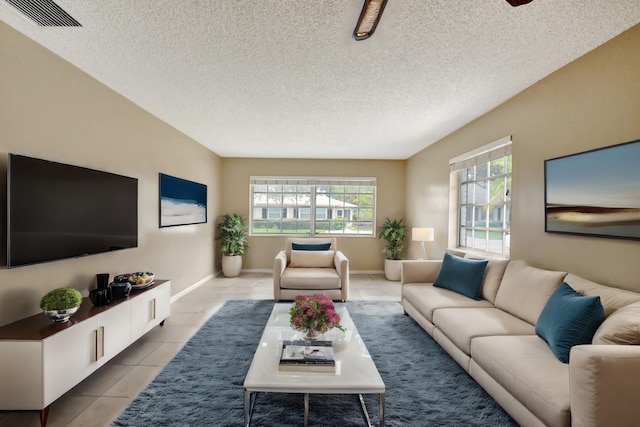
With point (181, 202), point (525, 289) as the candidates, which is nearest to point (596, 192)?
point (525, 289)

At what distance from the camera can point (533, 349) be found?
1.94 metres

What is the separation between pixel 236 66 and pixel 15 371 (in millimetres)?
2523

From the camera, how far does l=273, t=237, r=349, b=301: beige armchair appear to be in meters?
4.25

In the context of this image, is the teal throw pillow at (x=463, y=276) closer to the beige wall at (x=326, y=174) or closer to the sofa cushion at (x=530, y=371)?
the sofa cushion at (x=530, y=371)

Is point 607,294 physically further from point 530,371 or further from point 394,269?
point 394,269

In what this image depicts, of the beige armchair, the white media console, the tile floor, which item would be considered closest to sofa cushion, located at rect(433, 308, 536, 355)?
the beige armchair

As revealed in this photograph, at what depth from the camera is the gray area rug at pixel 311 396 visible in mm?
1882

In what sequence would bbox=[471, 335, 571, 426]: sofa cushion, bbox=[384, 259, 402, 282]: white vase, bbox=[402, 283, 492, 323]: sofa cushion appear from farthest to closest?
bbox=[384, 259, 402, 282]: white vase, bbox=[402, 283, 492, 323]: sofa cushion, bbox=[471, 335, 571, 426]: sofa cushion

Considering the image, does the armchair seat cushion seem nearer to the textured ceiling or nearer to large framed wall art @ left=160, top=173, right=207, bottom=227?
large framed wall art @ left=160, top=173, right=207, bottom=227

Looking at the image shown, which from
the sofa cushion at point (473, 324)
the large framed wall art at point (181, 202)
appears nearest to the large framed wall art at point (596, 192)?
the sofa cushion at point (473, 324)

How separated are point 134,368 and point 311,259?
9.02 ft

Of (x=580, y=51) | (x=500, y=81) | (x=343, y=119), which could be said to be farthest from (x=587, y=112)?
(x=343, y=119)

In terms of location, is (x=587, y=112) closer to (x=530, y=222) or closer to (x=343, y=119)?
(x=530, y=222)

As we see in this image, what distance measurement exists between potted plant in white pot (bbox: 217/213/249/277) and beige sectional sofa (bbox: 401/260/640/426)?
12.6ft
